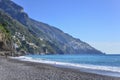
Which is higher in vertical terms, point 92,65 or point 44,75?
point 92,65

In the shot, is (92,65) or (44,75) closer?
(44,75)

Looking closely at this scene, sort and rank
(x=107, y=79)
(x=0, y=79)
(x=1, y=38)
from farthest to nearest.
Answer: (x=1, y=38), (x=107, y=79), (x=0, y=79)

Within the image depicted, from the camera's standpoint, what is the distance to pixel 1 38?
4798 inches

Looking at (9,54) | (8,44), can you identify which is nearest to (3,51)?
(9,54)

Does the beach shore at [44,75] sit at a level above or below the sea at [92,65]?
below

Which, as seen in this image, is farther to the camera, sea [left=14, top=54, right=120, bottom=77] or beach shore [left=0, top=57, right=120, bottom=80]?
sea [left=14, top=54, right=120, bottom=77]

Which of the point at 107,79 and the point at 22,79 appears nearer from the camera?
the point at 22,79

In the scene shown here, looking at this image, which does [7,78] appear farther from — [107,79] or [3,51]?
[3,51]

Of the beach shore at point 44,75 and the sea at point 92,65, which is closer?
the beach shore at point 44,75

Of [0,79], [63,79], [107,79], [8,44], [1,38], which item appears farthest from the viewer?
[8,44]

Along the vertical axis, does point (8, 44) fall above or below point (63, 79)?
above

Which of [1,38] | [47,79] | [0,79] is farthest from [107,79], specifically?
[1,38]

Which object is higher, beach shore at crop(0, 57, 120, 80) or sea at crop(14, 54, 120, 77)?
sea at crop(14, 54, 120, 77)

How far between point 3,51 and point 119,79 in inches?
3769
